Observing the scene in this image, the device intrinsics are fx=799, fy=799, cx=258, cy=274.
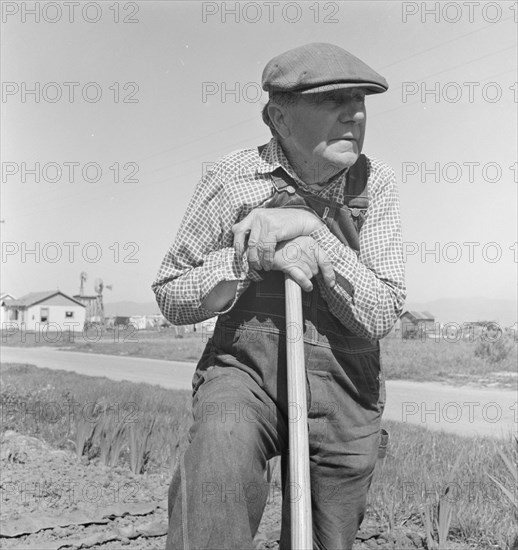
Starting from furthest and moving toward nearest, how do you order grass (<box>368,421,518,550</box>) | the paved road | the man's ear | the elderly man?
1. the paved road
2. grass (<box>368,421,518,550</box>)
3. the man's ear
4. the elderly man

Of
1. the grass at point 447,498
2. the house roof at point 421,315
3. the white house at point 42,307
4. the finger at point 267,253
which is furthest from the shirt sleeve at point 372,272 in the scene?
the white house at point 42,307

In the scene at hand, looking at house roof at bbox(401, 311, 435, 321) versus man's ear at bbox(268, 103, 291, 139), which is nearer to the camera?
man's ear at bbox(268, 103, 291, 139)

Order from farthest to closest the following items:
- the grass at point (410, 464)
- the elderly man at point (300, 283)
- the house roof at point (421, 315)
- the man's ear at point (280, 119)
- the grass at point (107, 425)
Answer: the house roof at point (421, 315) < the grass at point (107, 425) < the grass at point (410, 464) < the man's ear at point (280, 119) < the elderly man at point (300, 283)

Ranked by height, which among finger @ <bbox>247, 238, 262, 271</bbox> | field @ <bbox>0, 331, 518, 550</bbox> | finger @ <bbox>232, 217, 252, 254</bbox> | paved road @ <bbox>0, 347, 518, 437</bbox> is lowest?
paved road @ <bbox>0, 347, 518, 437</bbox>

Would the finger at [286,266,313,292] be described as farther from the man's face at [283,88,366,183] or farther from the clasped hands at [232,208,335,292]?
the man's face at [283,88,366,183]

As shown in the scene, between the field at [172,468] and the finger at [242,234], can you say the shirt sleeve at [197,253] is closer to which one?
the finger at [242,234]

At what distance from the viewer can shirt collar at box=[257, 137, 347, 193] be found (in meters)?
1.75

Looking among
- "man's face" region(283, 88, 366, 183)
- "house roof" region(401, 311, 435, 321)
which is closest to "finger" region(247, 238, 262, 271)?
"man's face" region(283, 88, 366, 183)

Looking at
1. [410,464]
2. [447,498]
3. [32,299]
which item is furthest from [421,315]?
[32,299]

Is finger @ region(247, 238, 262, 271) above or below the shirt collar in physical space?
below

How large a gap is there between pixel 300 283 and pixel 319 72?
43cm

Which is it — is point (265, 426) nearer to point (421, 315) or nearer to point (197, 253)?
point (197, 253)

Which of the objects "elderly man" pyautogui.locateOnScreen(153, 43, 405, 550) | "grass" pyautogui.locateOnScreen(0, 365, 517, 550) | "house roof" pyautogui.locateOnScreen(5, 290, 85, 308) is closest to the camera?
"elderly man" pyautogui.locateOnScreen(153, 43, 405, 550)

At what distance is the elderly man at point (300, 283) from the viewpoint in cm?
158
